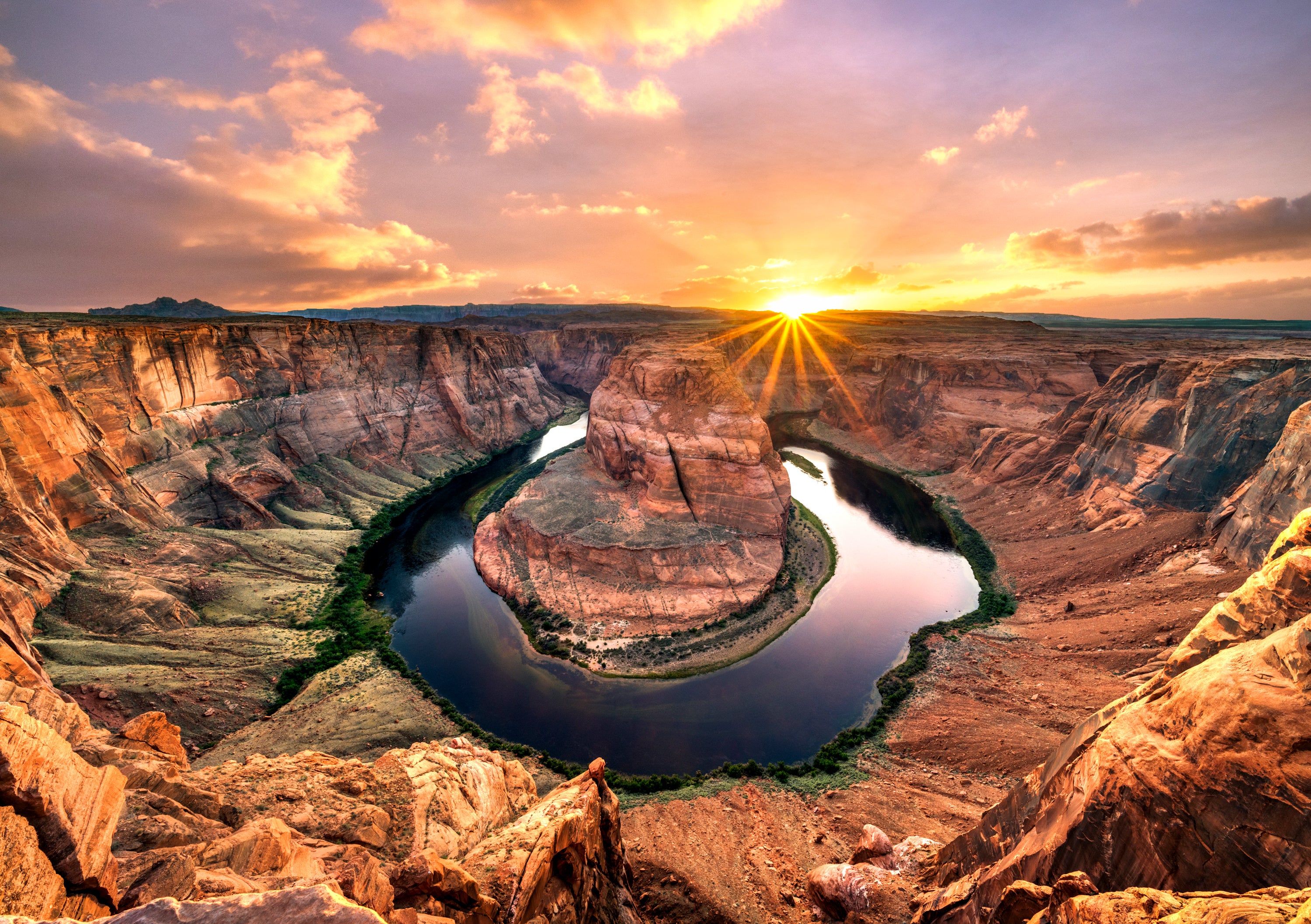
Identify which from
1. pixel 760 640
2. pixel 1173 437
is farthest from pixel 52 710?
pixel 1173 437

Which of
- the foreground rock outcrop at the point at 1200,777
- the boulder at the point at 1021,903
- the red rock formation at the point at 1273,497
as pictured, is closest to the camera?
the foreground rock outcrop at the point at 1200,777

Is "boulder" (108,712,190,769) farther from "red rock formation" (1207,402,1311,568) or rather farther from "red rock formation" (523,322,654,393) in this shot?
"red rock formation" (523,322,654,393)

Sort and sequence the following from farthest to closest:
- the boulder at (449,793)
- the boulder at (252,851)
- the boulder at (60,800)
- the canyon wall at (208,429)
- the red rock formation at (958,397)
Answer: the red rock formation at (958,397) → the canyon wall at (208,429) → the boulder at (449,793) → the boulder at (252,851) → the boulder at (60,800)

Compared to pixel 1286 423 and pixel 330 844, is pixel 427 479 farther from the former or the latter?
pixel 1286 423

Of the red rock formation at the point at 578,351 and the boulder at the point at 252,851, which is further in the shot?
the red rock formation at the point at 578,351

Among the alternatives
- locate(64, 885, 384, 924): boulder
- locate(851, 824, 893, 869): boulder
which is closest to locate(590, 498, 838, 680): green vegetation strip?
locate(851, 824, 893, 869): boulder

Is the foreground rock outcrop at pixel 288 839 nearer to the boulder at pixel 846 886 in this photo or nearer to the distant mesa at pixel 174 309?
the boulder at pixel 846 886

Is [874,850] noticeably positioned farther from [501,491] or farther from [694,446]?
[501,491]

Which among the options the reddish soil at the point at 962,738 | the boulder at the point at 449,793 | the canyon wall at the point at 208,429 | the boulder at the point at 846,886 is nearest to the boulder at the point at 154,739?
the canyon wall at the point at 208,429
